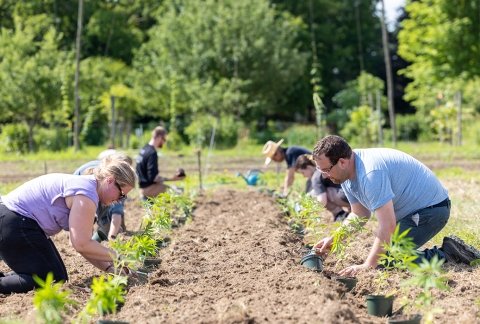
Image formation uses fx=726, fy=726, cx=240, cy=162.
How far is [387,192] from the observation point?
547 centimetres

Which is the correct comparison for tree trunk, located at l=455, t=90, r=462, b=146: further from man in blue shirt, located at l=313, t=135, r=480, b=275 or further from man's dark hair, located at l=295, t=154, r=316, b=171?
man in blue shirt, located at l=313, t=135, r=480, b=275

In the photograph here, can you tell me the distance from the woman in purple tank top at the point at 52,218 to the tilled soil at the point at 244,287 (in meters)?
0.24

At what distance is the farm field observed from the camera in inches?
183

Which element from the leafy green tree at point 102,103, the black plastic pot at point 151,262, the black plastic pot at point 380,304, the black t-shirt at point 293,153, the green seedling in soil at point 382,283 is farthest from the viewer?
the leafy green tree at point 102,103

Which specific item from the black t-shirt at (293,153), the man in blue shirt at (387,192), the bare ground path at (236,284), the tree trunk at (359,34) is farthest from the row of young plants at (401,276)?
the tree trunk at (359,34)

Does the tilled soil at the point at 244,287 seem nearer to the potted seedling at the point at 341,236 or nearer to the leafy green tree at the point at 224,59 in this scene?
the potted seedling at the point at 341,236

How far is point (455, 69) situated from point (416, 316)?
30846mm

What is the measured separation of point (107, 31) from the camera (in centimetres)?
4309

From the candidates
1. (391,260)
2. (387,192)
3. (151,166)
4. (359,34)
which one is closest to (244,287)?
(391,260)

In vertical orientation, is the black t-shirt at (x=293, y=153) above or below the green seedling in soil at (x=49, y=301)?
above

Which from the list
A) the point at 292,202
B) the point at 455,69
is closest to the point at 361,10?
the point at 455,69

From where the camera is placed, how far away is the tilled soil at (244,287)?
182 inches

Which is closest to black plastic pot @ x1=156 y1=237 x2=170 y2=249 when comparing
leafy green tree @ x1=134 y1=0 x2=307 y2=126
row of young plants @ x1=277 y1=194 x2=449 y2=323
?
row of young plants @ x1=277 y1=194 x2=449 y2=323

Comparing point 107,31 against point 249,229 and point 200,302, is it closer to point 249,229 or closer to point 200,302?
point 249,229
